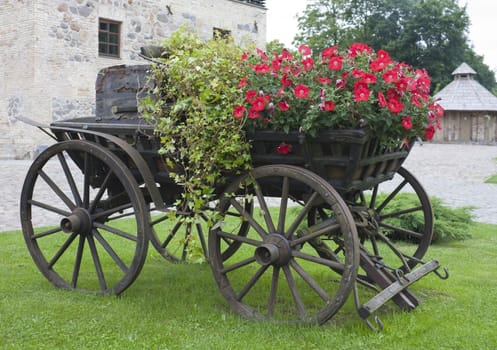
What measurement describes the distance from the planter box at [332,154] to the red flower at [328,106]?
0.14 meters

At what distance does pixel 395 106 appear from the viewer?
140 inches

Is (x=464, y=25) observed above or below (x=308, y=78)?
above

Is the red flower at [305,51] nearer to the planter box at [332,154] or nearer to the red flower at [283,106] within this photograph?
the red flower at [283,106]

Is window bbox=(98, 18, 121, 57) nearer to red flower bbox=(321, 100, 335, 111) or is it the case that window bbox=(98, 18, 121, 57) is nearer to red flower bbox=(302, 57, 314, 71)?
red flower bbox=(302, 57, 314, 71)

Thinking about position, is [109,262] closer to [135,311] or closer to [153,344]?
[135,311]

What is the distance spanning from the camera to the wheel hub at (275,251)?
373 cm

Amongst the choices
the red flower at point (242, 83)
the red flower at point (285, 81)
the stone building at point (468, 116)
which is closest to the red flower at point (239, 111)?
the red flower at point (242, 83)

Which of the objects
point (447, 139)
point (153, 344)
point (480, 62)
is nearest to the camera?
point (153, 344)

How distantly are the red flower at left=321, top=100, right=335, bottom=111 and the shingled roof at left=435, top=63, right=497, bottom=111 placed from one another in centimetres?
3365

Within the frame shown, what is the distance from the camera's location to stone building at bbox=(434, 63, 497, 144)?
3622 centimetres

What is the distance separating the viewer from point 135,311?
407 cm

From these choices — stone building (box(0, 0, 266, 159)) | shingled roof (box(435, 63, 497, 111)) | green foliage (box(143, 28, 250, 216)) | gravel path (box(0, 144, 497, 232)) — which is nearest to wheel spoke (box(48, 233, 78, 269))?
green foliage (box(143, 28, 250, 216))

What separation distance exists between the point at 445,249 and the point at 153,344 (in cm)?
403

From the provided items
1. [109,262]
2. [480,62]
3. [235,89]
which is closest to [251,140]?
[235,89]
